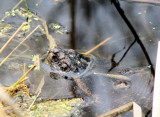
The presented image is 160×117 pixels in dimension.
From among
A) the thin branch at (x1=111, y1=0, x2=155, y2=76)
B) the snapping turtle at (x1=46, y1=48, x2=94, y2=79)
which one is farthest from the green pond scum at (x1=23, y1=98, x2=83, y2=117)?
the thin branch at (x1=111, y1=0, x2=155, y2=76)

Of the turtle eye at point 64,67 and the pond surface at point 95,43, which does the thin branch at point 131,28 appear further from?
the turtle eye at point 64,67

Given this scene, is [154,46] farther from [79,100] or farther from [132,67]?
[79,100]

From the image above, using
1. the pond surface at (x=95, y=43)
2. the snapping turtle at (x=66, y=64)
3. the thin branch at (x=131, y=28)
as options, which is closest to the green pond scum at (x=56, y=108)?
the pond surface at (x=95, y=43)

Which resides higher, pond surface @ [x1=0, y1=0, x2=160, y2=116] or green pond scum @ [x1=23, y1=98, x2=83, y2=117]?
pond surface @ [x1=0, y1=0, x2=160, y2=116]

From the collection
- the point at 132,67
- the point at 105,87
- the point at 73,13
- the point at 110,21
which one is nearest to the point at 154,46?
the point at 132,67

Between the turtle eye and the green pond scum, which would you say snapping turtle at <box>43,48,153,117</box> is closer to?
the turtle eye

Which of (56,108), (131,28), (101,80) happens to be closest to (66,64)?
(101,80)

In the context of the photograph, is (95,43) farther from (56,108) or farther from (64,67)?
(56,108)

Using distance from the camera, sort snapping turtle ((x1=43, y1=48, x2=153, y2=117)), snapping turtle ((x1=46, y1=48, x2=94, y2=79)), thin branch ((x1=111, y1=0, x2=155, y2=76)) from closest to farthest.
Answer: snapping turtle ((x1=43, y1=48, x2=153, y2=117))
snapping turtle ((x1=46, y1=48, x2=94, y2=79))
thin branch ((x1=111, y1=0, x2=155, y2=76))
